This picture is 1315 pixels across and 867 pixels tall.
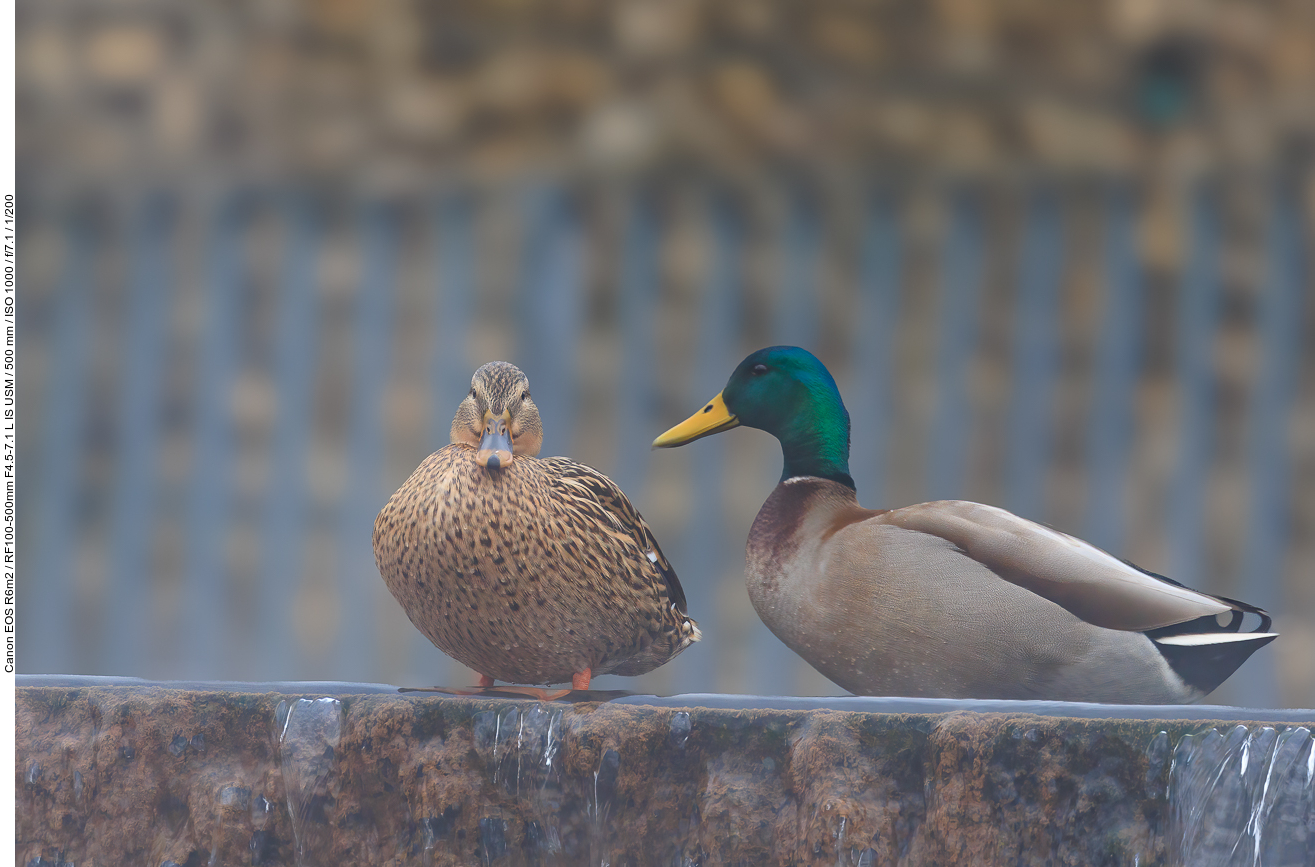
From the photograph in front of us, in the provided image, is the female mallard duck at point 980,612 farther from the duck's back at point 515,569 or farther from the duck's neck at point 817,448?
the duck's back at point 515,569

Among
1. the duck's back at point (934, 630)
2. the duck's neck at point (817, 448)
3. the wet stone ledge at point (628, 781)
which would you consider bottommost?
the wet stone ledge at point (628, 781)

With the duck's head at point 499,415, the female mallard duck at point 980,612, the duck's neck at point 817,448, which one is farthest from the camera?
the duck's neck at point 817,448

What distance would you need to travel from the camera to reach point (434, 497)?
7.12 ft

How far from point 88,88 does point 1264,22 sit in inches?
117

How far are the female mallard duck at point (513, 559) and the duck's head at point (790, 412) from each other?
285 millimetres

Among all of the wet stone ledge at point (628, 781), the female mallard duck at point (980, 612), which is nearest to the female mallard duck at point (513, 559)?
the wet stone ledge at point (628, 781)

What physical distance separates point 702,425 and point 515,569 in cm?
52

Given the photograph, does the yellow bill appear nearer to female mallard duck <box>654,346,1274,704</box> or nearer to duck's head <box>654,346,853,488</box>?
duck's head <box>654,346,853,488</box>

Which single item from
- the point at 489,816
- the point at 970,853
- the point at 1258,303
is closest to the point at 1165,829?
the point at 970,853

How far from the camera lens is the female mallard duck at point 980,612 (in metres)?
2.11

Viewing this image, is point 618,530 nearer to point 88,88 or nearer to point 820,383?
point 820,383

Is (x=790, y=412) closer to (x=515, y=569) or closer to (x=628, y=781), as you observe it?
(x=515, y=569)

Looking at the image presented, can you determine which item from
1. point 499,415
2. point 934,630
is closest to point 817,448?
point 934,630

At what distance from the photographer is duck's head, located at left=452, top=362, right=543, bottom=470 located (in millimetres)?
2236
